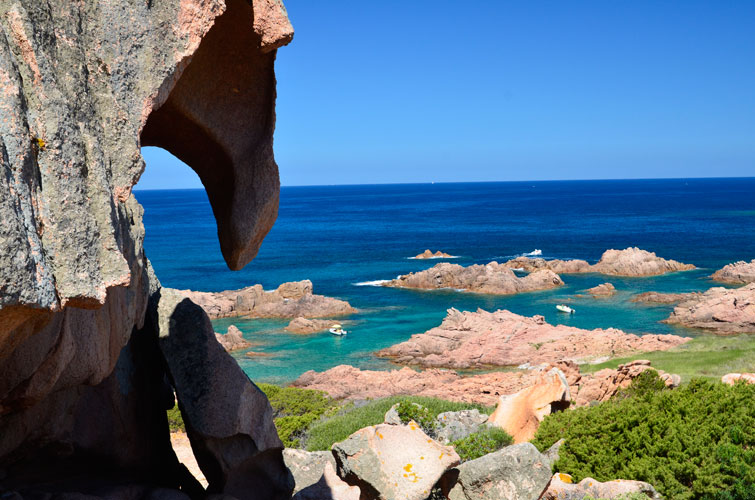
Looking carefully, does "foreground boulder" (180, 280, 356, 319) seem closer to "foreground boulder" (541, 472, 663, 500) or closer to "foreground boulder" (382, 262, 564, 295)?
"foreground boulder" (382, 262, 564, 295)

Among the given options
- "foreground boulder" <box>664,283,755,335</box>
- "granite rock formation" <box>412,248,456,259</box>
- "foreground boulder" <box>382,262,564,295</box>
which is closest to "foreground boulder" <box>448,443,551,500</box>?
"foreground boulder" <box>664,283,755,335</box>

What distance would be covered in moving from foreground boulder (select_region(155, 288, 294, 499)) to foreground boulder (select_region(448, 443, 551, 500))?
276 cm

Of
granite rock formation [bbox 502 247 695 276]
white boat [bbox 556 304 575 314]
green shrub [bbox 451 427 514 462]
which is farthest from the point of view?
granite rock formation [bbox 502 247 695 276]

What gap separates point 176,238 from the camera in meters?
118

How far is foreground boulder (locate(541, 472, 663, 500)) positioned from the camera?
10.6 m

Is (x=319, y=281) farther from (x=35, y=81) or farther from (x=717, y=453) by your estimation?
(x=35, y=81)

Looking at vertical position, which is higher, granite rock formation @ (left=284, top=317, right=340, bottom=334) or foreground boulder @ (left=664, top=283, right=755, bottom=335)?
foreground boulder @ (left=664, top=283, right=755, bottom=335)

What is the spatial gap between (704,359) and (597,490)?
19129 mm

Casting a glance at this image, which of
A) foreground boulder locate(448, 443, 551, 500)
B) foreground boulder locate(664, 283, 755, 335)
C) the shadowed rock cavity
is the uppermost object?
the shadowed rock cavity

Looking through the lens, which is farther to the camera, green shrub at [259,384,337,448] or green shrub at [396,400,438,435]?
green shrub at [259,384,337,448]

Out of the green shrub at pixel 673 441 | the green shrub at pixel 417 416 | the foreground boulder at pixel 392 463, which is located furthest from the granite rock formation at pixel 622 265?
the foreground boulder at pixel 392 463

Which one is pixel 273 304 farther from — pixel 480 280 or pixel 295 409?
pixel 295 409

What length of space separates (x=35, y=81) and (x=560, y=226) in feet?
401

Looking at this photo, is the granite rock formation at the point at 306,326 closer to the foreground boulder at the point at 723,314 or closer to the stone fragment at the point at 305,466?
the foreground boulder at the point at 723,314
